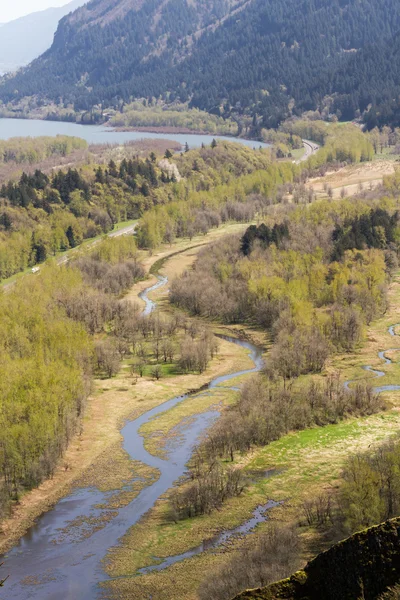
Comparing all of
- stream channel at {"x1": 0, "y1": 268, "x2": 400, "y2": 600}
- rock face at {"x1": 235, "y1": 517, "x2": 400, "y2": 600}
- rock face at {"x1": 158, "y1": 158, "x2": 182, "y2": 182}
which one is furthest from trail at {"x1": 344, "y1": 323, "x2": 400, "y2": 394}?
rock face at {"x1": 158, "y1": 158, "x2": 182, "y2": 182}

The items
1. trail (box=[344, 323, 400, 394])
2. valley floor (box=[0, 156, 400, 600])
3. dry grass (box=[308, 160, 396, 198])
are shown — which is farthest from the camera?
dry grass (box=[308, 160, 396, 198])

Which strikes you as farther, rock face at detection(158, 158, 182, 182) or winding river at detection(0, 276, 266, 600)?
rock face at detection(158, 158, 182, 182)

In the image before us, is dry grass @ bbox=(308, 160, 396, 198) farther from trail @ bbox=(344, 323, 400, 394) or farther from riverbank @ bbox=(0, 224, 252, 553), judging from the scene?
riverbank @ bbox=(0, 224, 252, 553)

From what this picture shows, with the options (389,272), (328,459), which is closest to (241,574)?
(328,459)

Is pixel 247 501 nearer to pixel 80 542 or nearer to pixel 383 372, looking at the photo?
pixel 80 542

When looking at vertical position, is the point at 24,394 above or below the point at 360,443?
above

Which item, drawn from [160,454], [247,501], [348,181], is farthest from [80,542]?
[348,181]

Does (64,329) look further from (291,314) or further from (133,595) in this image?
(133,595)
